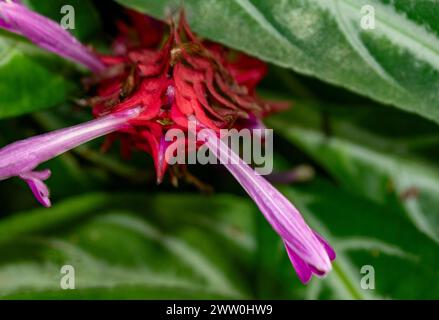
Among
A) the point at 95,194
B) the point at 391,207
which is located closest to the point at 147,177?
the point at 95,194

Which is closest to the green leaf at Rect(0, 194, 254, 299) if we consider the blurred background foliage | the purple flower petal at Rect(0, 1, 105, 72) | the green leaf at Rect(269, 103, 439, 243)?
the blurred background foliage

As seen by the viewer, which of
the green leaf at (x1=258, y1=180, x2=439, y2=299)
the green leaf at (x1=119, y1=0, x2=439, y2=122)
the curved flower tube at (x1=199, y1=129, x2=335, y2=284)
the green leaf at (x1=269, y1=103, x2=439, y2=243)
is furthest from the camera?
the green leaf at (x1=269, y1=103, x2=439, y2=243)

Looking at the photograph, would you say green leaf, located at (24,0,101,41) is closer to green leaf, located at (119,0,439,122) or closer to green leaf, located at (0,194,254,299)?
green leaf, located at (119,0,439,122)

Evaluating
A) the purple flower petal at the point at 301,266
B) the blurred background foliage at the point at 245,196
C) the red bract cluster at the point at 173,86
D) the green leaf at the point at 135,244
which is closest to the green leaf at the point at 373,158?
the blurred background foliage at the point at 245,196

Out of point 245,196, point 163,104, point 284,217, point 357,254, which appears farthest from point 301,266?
point 245,196

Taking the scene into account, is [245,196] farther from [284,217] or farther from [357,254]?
[284,217]

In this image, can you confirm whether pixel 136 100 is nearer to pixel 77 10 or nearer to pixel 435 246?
pixel 77 10

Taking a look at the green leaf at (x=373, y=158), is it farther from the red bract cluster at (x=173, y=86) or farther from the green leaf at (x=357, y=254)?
the red bract cluster at (x=173, y=86)
